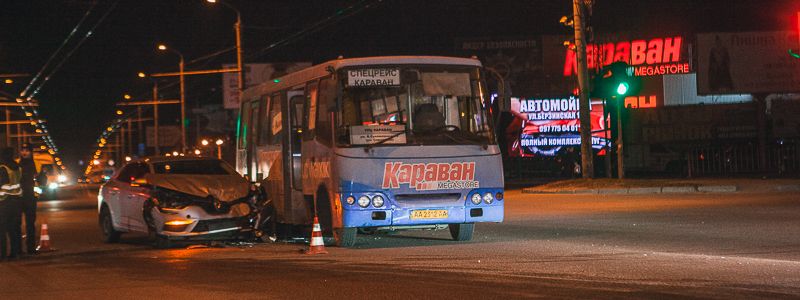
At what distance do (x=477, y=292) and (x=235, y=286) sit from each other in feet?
8.39

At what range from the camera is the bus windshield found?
48.3 feet

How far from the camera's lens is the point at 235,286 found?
36.1 feet

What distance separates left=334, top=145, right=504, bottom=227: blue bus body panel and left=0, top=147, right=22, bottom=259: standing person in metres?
4.57

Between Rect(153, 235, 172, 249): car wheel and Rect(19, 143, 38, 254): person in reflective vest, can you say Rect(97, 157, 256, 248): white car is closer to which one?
Rect(153, 235, 172, 249): car wheel

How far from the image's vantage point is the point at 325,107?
1526 cm

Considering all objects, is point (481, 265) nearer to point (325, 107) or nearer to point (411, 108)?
point (411, 108)

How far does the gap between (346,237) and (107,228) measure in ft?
17.5

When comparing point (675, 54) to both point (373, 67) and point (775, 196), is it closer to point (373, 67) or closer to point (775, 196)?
point (775, 196)

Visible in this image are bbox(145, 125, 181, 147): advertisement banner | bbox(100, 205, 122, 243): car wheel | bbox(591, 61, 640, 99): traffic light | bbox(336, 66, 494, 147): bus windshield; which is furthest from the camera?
bbox(145, 125, 181, 147): advertisement banner

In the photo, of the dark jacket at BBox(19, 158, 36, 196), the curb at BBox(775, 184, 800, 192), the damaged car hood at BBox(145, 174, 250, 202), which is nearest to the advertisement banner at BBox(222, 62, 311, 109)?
the curb at BBox(775, 184, 800, 192)

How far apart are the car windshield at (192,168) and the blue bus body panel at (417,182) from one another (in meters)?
3.82

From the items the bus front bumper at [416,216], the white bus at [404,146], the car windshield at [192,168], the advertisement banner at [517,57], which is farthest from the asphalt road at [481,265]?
the advertisement banner at [517,57]

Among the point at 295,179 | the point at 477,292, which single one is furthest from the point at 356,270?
the point at 295,179

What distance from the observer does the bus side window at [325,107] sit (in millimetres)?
14924
